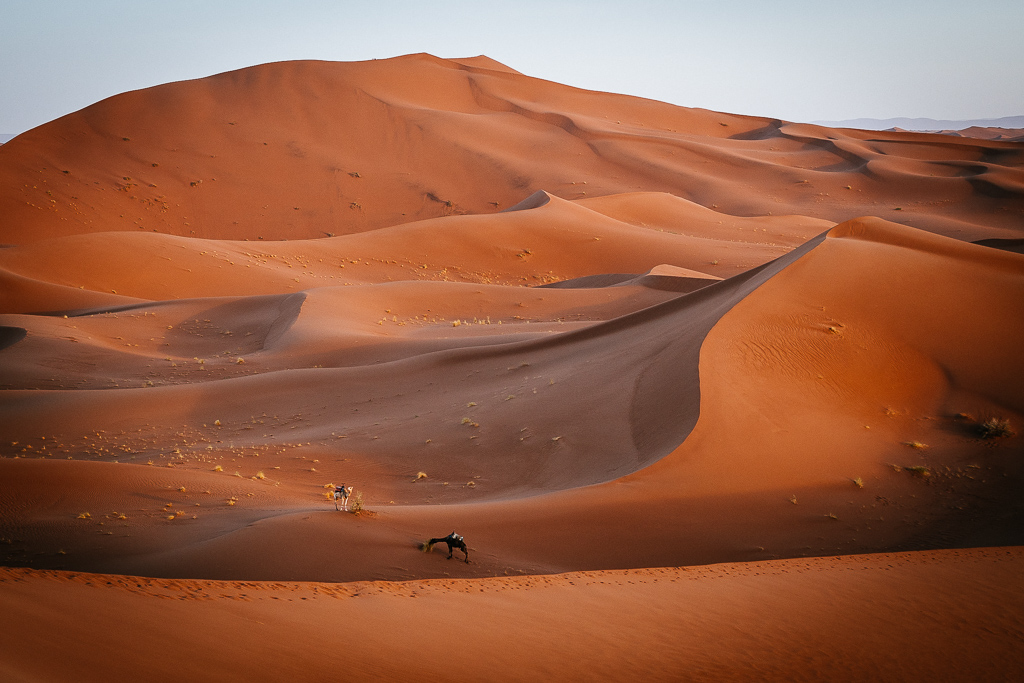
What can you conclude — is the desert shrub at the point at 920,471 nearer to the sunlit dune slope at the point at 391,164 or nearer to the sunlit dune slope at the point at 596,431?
the sunlit dune slope at the point at 596,431

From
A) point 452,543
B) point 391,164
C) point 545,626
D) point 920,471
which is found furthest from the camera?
point 391,164

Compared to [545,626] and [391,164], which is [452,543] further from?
[391,164]

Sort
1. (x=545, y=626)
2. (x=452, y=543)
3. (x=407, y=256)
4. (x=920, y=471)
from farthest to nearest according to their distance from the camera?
(x=407, y=256) → (x=920, y=471) → (x=452, y=543) → (x=545, y=626)

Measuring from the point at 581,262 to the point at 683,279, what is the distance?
687 centimetres

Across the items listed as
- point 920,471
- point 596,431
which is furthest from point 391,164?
point 920,471

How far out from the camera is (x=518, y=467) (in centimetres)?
944

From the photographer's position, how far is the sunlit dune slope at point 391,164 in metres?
39.3

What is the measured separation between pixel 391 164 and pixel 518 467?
40.5m

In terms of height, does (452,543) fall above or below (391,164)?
below

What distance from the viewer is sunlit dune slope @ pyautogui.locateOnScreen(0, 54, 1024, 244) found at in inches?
1547

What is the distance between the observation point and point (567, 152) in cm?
5094

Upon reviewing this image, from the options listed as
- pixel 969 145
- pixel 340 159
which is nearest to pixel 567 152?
pixel 340 159

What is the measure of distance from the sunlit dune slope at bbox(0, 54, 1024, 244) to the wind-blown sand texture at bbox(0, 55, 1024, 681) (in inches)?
627

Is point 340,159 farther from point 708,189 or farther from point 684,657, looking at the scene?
point 684,657
